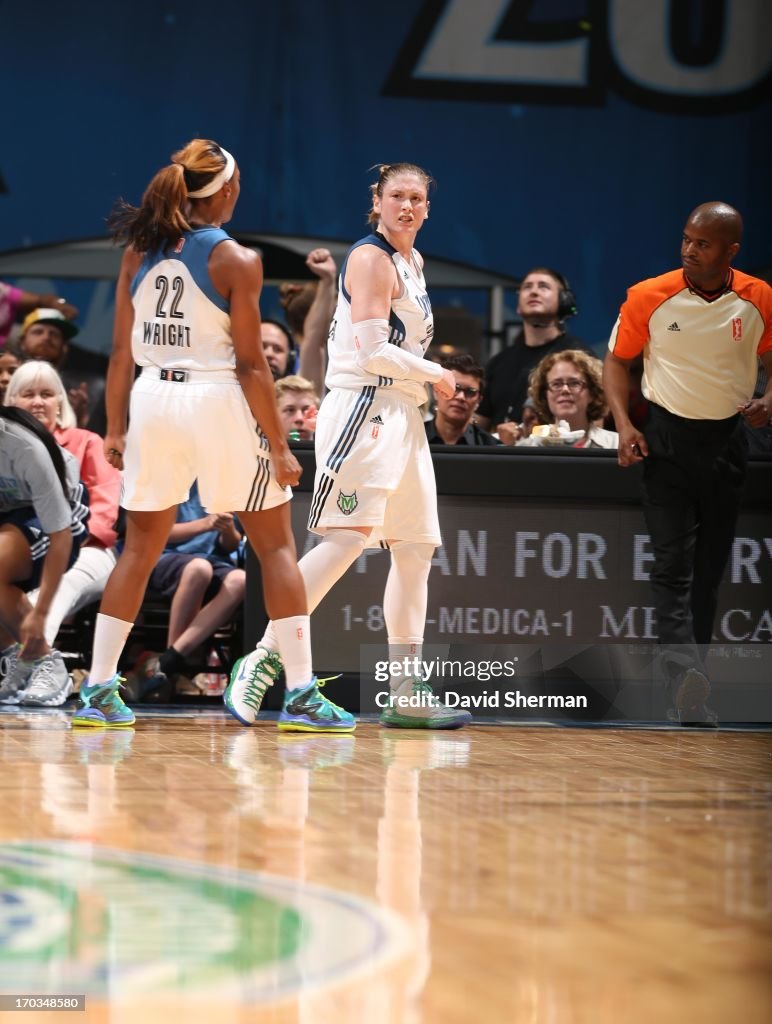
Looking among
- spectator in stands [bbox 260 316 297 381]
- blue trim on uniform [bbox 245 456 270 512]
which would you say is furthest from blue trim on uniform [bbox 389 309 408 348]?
spectator in stands [bbox 260 316 297 381]

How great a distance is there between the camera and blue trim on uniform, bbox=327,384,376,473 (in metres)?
4.79

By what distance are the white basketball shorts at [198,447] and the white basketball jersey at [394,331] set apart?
0.41 meters

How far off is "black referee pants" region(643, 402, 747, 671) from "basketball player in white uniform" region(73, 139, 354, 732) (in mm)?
1290

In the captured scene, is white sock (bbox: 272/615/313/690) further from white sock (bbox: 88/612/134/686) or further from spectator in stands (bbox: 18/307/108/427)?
spectator in stands (bbox: 18/307/108/427)

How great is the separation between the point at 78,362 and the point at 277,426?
5.18 metres

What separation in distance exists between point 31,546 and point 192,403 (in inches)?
66.0

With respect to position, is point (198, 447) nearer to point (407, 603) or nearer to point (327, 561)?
point (327, 561)

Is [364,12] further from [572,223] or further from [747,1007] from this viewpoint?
[747,1007]

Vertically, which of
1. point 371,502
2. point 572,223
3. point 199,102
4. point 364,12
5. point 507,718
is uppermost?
point 364,12

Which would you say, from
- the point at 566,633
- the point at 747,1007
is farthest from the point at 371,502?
the point at 747,1007

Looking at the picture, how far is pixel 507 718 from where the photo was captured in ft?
17.8

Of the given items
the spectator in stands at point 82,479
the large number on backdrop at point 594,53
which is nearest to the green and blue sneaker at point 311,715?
the spectator in stands at point 82,479

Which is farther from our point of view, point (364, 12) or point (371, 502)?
point (364, 12)

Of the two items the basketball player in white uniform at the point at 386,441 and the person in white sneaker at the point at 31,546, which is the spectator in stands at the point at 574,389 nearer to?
the basketball player in white uniform at the point at 386,441
